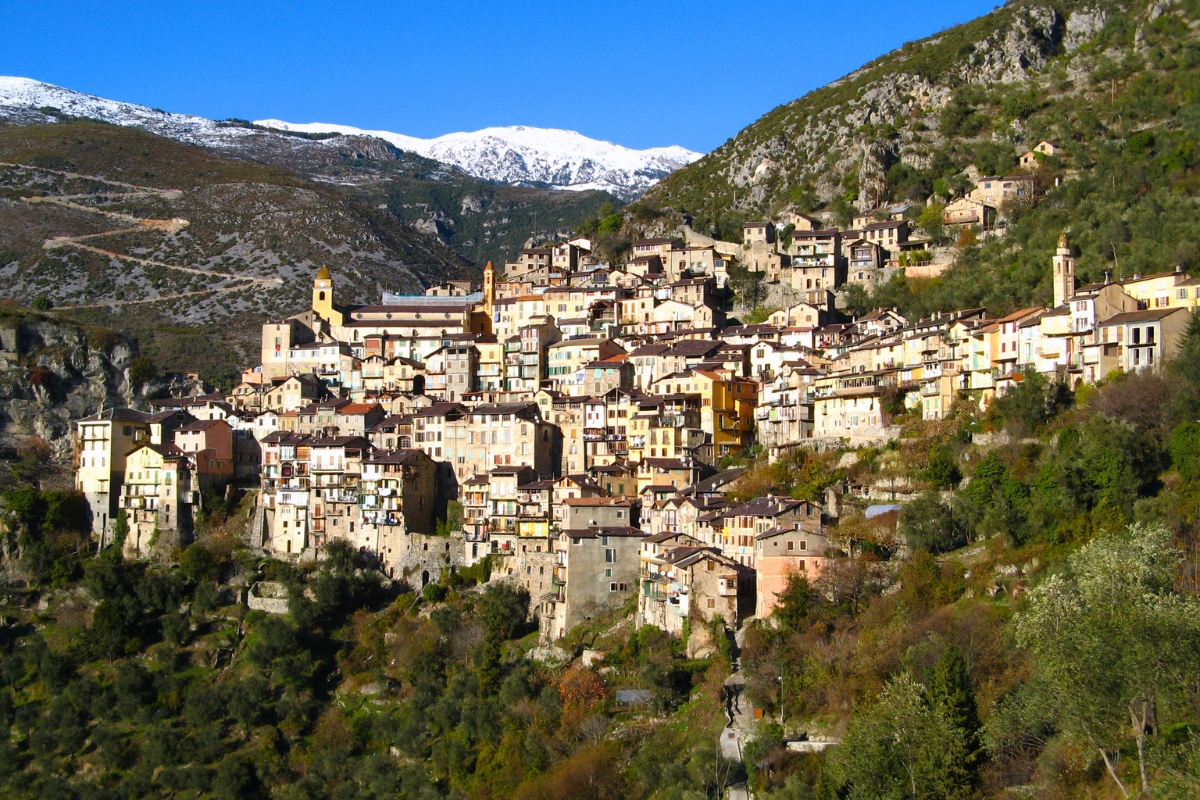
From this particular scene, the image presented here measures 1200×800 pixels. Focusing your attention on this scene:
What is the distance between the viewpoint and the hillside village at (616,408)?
5566 centimetres

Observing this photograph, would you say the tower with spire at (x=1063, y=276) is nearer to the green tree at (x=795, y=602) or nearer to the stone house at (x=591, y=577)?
the green tree at (x=795, y=602)

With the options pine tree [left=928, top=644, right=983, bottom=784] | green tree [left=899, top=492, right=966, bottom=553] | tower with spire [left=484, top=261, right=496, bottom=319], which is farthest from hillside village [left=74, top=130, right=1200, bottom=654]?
pine tree [left=928, top=644, right=983, bottom=784]

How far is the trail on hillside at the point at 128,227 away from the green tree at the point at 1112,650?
9113cm

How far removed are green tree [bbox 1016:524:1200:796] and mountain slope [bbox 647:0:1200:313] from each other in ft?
106

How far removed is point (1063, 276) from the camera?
62531 mm

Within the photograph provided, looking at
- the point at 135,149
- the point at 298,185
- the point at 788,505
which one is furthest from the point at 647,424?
the point at 135,149

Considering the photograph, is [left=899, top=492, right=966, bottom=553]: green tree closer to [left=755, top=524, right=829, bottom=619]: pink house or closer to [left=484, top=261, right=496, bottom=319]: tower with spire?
[left=755, top=524, right=829, bottom=619]: pink house

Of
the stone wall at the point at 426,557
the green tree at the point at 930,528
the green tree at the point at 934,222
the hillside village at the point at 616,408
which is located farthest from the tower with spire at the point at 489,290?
the green tree at the point at 930,528

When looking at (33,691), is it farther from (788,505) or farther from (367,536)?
(788,505)

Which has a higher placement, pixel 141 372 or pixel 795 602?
pixel 141 372

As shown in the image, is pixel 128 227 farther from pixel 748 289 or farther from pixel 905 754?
pixel 905 754

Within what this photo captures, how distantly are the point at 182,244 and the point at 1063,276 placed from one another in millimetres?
85213

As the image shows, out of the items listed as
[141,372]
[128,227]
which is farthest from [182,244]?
[141,372]

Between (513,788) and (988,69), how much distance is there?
75065mm
